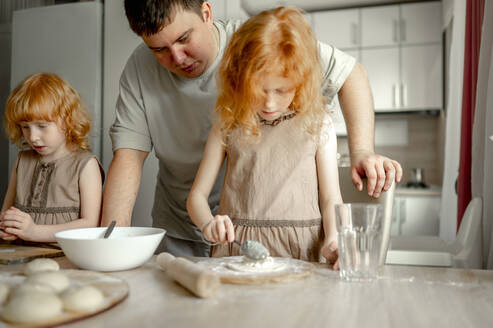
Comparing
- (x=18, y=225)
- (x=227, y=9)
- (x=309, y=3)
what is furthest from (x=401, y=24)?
(x=18, y=225)

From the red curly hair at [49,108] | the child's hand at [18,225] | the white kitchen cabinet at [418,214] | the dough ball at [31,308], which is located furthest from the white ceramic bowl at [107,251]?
the white kitchen cabinet at [418,214]

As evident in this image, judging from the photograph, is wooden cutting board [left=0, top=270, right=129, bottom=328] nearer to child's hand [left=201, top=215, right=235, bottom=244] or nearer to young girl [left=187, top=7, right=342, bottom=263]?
child's hand [left=201, top=215, right=235, bottom=244]

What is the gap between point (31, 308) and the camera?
48 cm

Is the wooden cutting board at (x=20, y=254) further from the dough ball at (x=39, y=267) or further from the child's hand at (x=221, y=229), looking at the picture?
the child's hand at (x=221, y=229)

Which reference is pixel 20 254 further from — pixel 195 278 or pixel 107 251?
pixel 195 278

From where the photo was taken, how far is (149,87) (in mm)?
1472

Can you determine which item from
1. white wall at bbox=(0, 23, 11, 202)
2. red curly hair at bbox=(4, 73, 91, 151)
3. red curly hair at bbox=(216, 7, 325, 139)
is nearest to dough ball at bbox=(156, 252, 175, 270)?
red curly hair at bbox=(216, 7, 325, 139)

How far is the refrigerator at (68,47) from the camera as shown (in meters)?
2.72

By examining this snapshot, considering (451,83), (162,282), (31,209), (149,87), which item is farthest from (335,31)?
(162,282)

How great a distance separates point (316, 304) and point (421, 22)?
3.79m

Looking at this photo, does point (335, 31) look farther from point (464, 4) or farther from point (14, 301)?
point (14, 301)

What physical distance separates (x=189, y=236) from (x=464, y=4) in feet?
6.33

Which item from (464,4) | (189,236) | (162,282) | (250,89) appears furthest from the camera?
(464,4)

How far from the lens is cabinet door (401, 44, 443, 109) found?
149 inches
